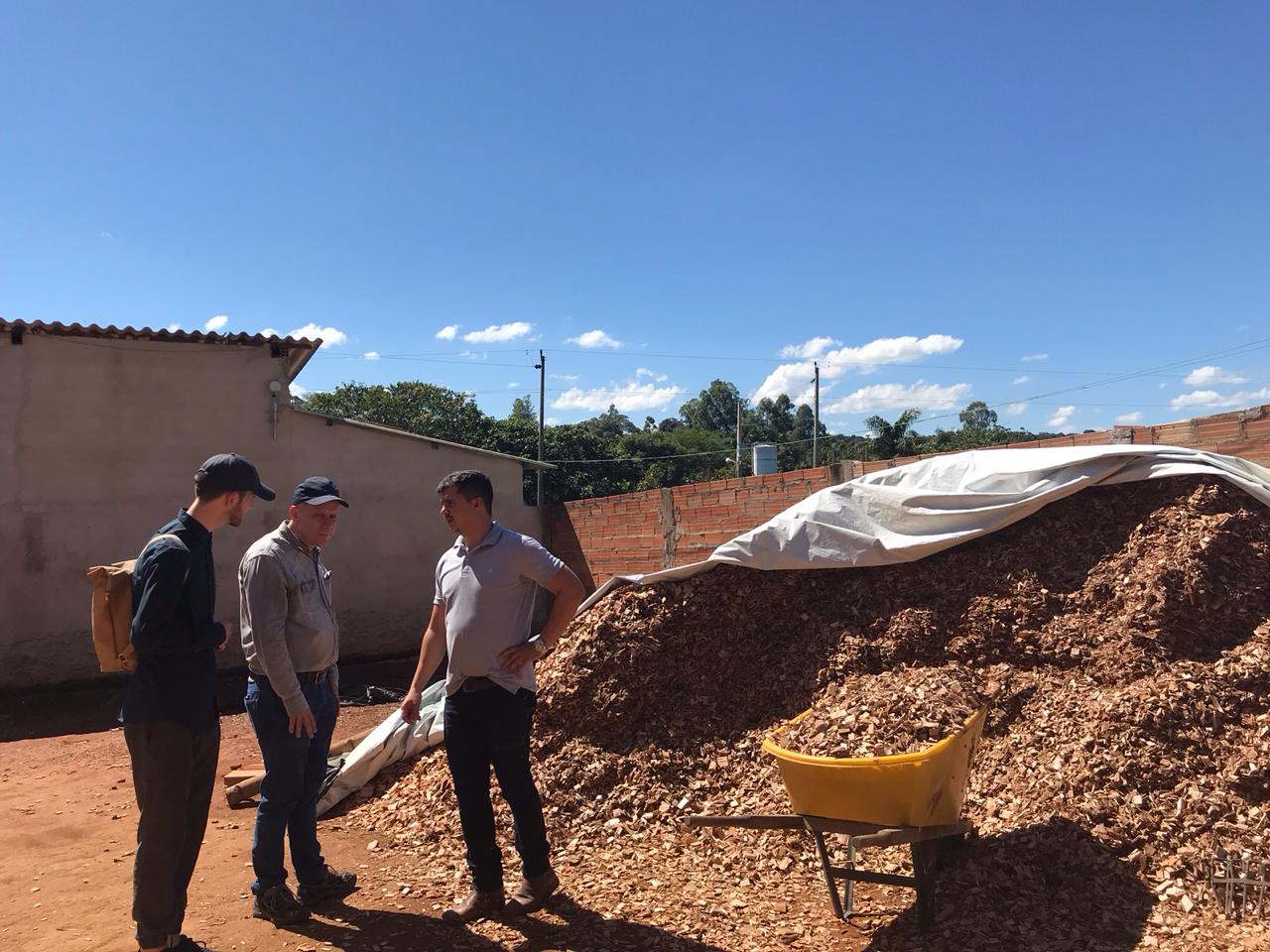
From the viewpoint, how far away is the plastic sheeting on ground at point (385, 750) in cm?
495

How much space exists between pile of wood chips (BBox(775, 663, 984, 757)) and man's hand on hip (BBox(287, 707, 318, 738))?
2.05 meters

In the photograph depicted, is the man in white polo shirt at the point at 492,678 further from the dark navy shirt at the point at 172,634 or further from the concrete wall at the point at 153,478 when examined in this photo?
the concrete wall at the point at 153,478

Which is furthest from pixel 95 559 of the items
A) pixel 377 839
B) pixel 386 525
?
pixel 377 839

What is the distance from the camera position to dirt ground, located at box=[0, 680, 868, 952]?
328 centimetres

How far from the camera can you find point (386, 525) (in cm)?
1178

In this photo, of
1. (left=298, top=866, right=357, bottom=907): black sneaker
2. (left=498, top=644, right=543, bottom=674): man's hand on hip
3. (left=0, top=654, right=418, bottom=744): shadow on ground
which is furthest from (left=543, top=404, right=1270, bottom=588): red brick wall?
(left=298, top=866, right=357, bottom=907): black sneaker

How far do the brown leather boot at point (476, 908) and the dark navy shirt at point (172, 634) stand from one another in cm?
123

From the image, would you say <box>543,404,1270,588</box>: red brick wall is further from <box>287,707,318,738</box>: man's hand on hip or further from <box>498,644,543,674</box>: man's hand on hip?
<box>287,707,318,738</box>: man's hand on hip

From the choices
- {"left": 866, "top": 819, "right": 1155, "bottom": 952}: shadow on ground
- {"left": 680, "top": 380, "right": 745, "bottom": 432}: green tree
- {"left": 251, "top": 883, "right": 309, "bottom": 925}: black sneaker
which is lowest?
{"left": 251, "top": 883, "right": 309, "bottom": 925}: black sneaker

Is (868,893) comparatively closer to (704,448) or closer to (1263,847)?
(1263,847)

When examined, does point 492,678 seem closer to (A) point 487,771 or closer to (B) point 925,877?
(A) point 487,771

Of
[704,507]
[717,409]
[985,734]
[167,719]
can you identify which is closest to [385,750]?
[167,719]

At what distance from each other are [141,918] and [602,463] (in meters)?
35.5

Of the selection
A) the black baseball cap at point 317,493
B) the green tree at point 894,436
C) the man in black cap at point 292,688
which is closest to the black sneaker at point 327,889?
the man in black cap at point 292,688
